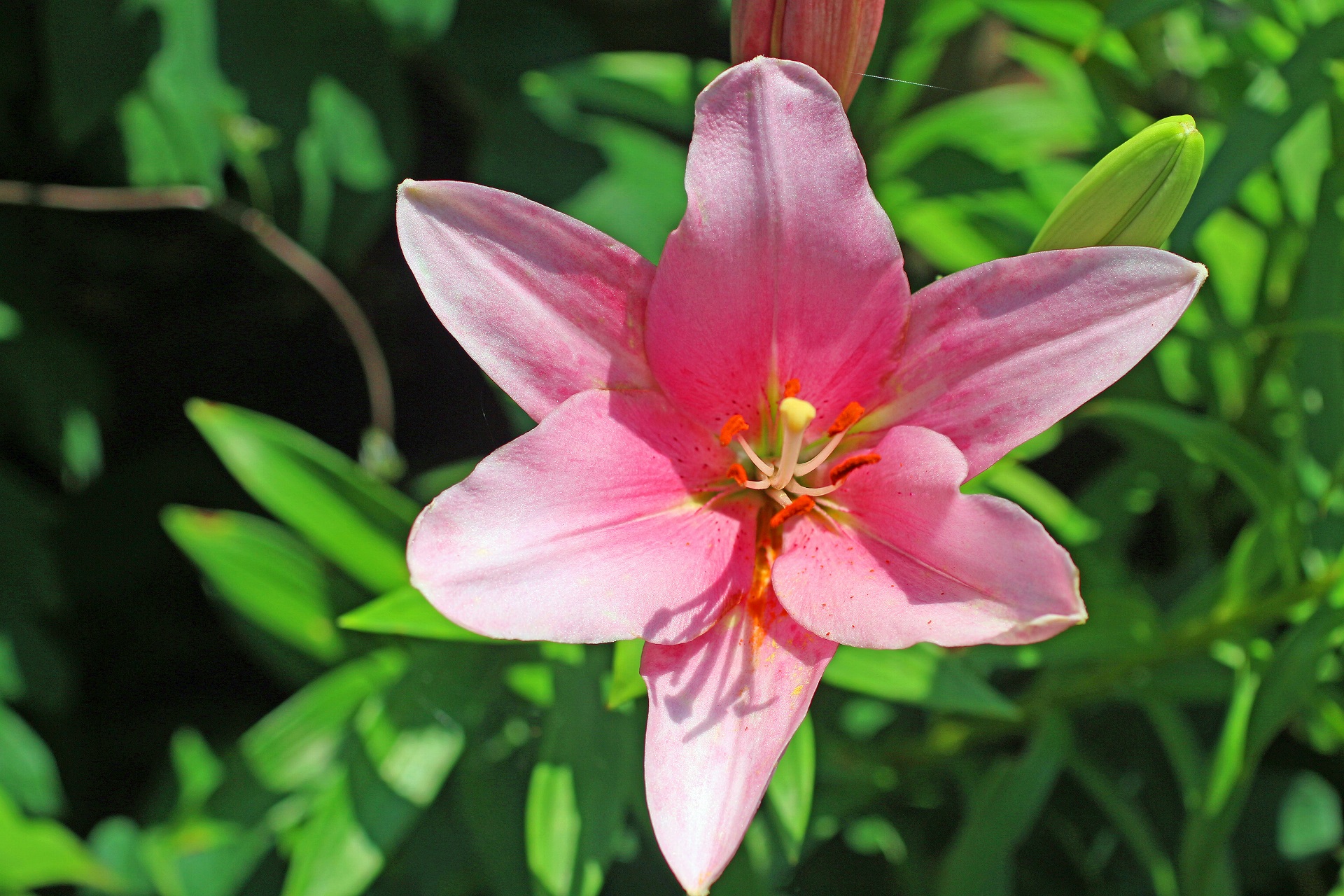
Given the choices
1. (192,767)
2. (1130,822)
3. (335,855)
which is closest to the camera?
(335,855)

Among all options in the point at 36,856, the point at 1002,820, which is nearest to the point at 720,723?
the point at 1002,820

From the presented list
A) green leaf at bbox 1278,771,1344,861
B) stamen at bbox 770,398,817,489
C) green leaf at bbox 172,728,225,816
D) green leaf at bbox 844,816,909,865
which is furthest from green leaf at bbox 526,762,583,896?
green leaf at bbox 1278,771,1344,861

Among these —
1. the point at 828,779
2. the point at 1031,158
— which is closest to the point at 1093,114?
the point at 1031,158

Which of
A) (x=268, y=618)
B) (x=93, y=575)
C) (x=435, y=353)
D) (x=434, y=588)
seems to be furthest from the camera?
(x=435, y=353)

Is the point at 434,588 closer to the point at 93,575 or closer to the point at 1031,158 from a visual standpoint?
the point at 1031,158

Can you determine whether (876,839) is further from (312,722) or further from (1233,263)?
(1233,263)

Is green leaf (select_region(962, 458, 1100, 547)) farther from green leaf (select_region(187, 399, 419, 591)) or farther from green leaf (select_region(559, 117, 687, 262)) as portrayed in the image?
green leaf (select_region(187, 399, 419, 591))
